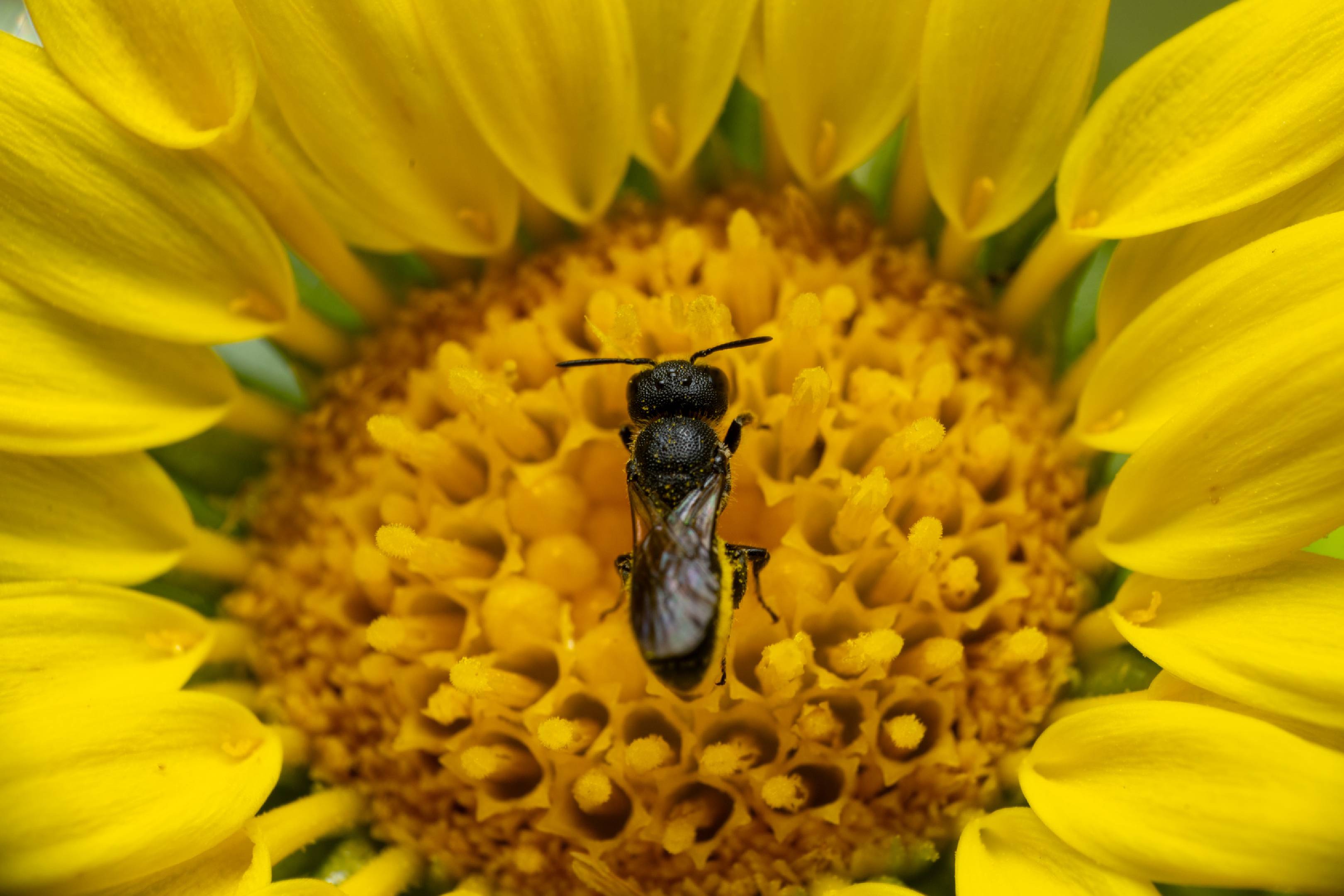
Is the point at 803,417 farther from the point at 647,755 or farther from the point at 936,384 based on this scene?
the point at 647,755

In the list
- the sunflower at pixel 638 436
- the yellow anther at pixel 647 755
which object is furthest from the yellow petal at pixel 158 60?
the yellow anther at pixel 647 755

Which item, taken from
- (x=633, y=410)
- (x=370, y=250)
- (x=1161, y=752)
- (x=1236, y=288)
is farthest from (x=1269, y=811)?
(x=370, y=250)

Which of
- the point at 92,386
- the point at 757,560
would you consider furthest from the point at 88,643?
the point at 757,560

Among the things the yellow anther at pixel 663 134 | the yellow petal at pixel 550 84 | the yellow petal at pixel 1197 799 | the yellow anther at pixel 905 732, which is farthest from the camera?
the yellow anther at pixel 663 134

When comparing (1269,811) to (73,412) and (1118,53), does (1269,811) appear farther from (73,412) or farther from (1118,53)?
(73,412)

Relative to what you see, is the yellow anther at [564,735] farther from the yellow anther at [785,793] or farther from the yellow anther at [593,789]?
the yellow anther at [785,793]

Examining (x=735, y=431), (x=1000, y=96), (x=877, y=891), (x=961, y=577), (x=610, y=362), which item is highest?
(x=1000, y=96)

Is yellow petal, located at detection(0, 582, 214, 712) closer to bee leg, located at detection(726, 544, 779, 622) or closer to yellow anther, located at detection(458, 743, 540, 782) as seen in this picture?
yellow anther, located at detection(458, 743, 540, 782)
